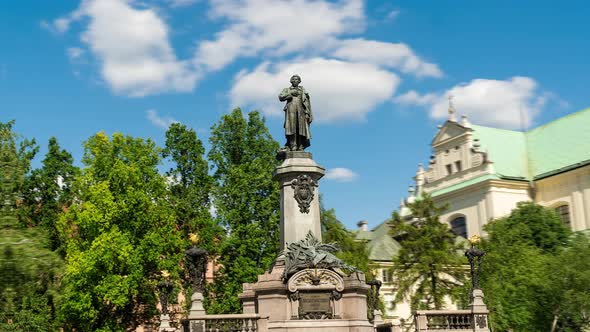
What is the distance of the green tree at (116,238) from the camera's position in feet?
113

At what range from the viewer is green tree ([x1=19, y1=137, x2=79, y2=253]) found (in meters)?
39.7

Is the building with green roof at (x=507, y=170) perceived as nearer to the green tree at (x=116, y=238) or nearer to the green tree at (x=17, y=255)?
the green tree at (x=116, y=238)

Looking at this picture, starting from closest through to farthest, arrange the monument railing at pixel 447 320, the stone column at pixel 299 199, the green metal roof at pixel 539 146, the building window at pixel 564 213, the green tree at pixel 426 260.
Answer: the stone column at pixel 299 199, the monument railing at pixel 447 320, the green tree at pixel 426 260, the building window at pixel 564 213, the green metal roof at pixel 539 146

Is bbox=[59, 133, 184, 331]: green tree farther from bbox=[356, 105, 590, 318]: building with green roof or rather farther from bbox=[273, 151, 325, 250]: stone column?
bbox=[356, 105, 590, 318]: building with green roof

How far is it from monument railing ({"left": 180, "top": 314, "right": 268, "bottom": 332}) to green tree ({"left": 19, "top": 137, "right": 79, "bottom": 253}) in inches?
920

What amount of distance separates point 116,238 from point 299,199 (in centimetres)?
1697

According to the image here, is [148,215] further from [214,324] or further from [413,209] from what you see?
[214,324]

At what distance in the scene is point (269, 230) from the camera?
131ft

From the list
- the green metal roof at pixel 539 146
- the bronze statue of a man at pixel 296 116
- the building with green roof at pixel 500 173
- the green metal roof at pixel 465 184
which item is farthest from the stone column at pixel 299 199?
the green metal roof at pixel 539 146

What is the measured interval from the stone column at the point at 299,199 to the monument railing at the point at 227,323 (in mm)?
2865

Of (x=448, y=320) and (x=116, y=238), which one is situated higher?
(x=116, y=238)

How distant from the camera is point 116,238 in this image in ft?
115

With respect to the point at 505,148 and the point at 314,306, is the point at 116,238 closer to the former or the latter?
the point at 314,306

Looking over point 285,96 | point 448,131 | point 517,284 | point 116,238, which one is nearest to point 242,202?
point 116,238
